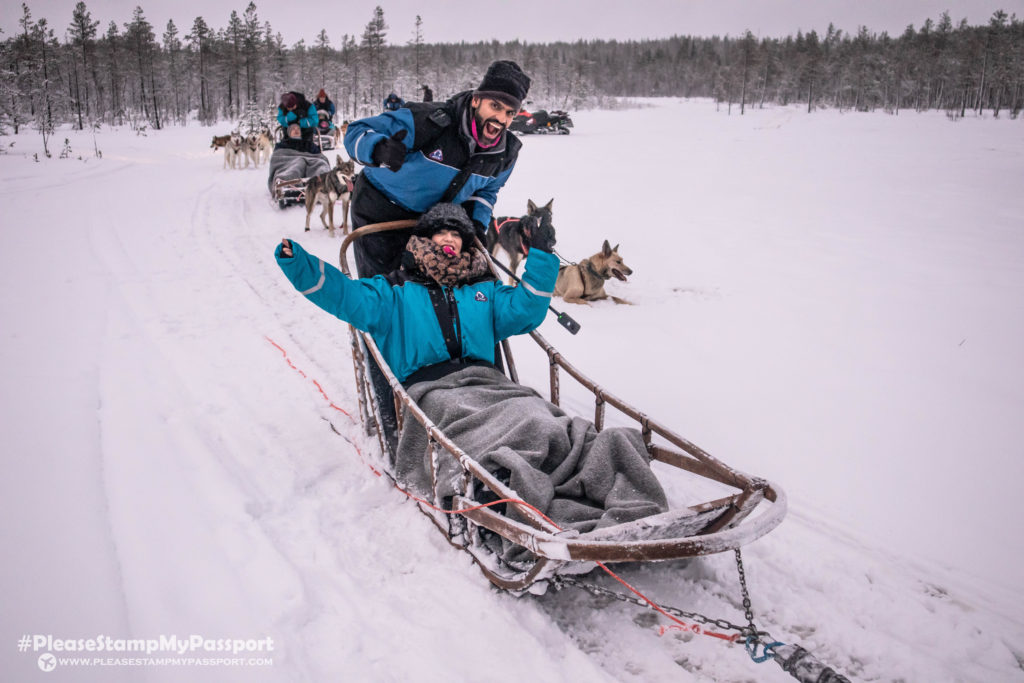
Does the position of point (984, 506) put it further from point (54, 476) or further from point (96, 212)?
point (96, 212)

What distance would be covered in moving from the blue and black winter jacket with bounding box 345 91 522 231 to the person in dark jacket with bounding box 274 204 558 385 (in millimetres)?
222

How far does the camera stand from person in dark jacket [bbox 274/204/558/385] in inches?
101

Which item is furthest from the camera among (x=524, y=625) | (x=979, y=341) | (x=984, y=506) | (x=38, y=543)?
(x=979, y=341)

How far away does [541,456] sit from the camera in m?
1.93

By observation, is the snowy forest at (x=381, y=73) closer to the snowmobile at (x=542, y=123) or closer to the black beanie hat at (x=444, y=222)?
the snowmobile at (x=542, y=123)

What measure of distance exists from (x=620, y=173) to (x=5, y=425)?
11588mm

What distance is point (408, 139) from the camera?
274cm

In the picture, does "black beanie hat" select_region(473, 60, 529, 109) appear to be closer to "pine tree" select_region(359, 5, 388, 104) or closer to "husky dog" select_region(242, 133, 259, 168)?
"husky dog" select_region(242, 133, 259, 168)

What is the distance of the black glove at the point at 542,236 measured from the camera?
2546 mm

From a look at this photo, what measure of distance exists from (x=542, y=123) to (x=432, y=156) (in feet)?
66.2

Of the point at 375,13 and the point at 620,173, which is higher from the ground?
the point at 375,13

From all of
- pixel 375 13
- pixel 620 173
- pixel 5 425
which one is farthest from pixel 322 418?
pixel 375 13

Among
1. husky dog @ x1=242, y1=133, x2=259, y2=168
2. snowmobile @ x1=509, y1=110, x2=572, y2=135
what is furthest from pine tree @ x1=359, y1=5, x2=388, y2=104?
husky dog @ x1=242, y1=133, x2=259, y2=168

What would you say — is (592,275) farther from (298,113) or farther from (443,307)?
(298,113)
